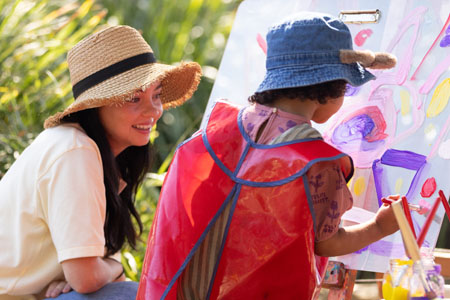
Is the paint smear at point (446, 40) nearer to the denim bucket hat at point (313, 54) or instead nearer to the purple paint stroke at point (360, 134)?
the purple paint stroke at point (360, 134)

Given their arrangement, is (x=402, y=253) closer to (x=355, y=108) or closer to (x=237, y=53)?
(x=355, y=108)

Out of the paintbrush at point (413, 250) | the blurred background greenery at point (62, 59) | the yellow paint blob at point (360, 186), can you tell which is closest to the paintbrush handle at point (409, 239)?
the paintbrush at point (413, 250)

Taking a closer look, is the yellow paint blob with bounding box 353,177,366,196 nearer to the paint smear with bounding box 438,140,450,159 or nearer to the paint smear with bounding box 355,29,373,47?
the paint smear with bounding box 438,140,450,159

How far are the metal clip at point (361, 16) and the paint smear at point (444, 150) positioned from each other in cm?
51

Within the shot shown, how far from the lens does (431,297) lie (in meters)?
→ 1.38

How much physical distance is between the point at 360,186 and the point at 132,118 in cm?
80

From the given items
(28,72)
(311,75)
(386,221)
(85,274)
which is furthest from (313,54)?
(28,72)

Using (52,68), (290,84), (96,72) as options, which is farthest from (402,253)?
(52,68)

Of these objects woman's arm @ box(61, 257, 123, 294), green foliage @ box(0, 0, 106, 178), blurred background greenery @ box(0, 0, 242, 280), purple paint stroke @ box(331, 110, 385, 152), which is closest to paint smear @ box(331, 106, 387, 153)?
purple paint stroke @ box(331, 110, 385, 152)

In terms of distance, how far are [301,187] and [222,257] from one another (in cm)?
29

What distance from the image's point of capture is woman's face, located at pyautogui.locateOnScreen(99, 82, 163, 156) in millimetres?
2211

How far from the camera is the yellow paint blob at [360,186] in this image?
2088mm

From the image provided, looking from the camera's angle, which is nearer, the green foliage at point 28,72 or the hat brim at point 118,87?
the hat brim at point 118,87

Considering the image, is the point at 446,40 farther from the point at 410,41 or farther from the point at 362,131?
the point at 362,131
